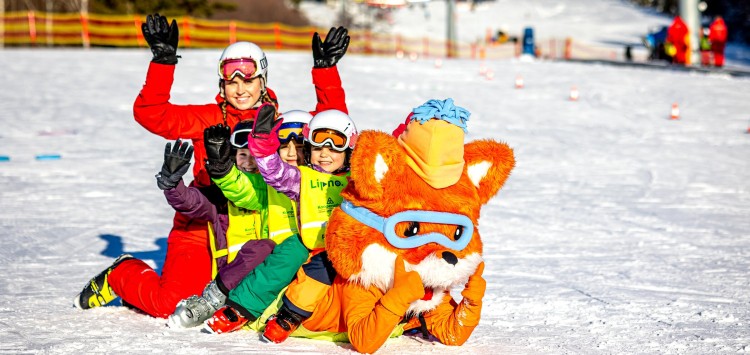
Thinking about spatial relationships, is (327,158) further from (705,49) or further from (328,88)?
(705,49)

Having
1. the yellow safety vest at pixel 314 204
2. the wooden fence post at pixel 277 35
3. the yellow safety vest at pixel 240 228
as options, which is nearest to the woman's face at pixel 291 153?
the yellow safety vest at pixel 314 204

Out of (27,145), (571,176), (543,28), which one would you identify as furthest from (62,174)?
(543,28)

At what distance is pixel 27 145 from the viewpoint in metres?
13.5

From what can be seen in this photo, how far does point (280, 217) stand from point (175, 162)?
654mm

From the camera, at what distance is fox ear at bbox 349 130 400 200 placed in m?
4.28

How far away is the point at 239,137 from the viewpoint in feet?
16.3


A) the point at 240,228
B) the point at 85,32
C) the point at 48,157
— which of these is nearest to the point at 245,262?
the point at 240,228

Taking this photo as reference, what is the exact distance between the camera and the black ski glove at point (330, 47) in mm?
5695

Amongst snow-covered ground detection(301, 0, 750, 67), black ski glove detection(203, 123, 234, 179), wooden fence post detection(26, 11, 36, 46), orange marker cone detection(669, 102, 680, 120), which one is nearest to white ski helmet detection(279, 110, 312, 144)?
black ski glove detection(203, 123, 234, 179)

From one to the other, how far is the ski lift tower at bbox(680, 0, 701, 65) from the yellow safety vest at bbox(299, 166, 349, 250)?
25.9 meters

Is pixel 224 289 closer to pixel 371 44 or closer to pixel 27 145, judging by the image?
pixel 27 145

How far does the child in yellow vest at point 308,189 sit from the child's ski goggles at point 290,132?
169 millimetres

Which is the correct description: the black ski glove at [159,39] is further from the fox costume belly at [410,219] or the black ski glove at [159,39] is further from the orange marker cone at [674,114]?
the orange marker cone at [674,114]

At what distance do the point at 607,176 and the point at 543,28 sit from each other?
45.4m
